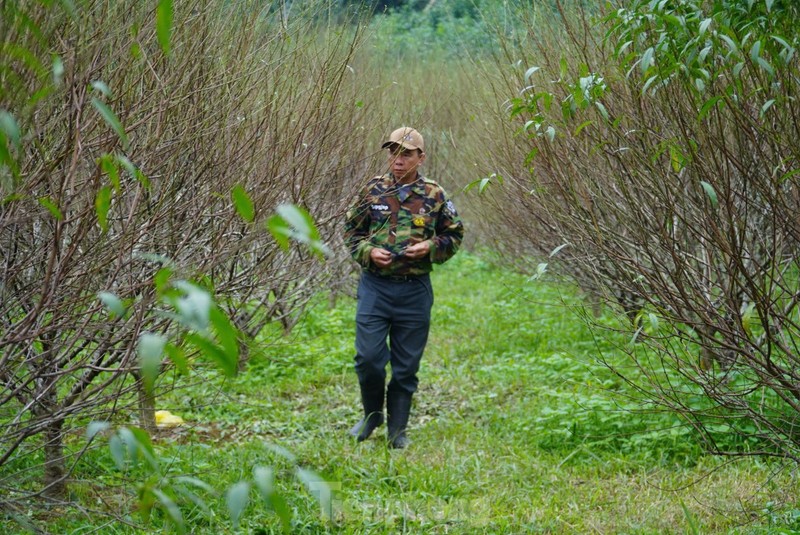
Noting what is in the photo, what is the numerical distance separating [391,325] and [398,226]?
653 millimetres

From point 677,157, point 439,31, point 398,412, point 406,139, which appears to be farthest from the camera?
point 439,31

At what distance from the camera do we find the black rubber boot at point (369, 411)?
5734mm

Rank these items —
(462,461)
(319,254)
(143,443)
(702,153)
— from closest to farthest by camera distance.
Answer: (143,443)
(319,254)
(702,153)
(462,461)

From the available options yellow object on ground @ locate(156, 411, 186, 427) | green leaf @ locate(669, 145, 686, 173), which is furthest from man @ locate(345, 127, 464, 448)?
green leaf @ locate(669, 145, 686, 173)

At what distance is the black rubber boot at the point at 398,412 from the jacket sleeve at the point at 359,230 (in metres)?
0.91

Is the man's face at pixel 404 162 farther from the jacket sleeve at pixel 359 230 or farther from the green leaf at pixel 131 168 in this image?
the green leaf at pixel 131 168

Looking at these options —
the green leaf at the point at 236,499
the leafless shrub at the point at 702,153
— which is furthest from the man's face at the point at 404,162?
the green leaf at the point at 236,499

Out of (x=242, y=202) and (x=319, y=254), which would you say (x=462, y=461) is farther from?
(x=242, y=202)

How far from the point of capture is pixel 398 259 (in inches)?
216

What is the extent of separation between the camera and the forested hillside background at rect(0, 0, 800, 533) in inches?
105

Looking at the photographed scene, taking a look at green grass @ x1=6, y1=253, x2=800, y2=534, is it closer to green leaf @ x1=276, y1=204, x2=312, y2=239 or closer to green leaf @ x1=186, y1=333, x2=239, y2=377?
green leaf @ x1=186, y1=333, x2=239, y2=377

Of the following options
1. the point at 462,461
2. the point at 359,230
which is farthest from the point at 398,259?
the point at 462,461

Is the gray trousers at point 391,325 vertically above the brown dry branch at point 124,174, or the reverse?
the brown dry branch at point 124,174

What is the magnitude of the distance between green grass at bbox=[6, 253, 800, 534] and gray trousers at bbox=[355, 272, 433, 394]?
457mm
